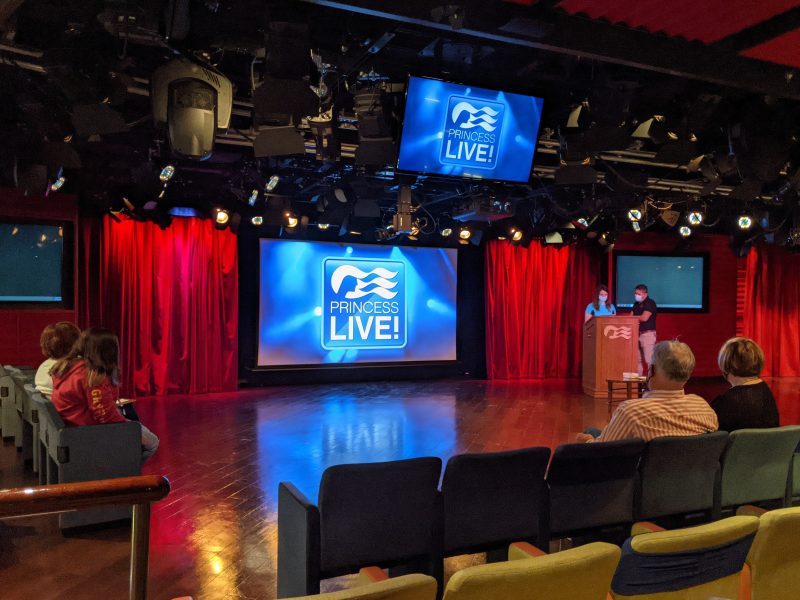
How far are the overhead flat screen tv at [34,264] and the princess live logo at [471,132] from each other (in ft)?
18.5

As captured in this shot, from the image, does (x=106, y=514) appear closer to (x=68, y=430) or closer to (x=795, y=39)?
(x=68, y=430)

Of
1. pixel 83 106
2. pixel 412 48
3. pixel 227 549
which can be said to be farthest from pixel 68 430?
pixel 412 48

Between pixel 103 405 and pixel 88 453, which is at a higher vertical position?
pixel 103 405

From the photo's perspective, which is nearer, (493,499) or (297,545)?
(297,545)

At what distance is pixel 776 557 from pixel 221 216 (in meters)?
7.70

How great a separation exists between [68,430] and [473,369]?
8741 millimetres

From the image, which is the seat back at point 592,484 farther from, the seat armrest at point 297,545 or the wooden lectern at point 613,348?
the wooden lectern at point 613,348

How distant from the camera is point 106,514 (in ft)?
11.8

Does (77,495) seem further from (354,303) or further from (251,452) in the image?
(354,303)

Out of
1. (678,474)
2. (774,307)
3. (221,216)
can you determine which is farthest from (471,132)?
(774,307)

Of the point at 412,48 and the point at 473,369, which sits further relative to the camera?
the point at 473,369

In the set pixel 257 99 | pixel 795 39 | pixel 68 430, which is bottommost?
pixel 68 430

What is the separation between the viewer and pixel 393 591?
1.33m

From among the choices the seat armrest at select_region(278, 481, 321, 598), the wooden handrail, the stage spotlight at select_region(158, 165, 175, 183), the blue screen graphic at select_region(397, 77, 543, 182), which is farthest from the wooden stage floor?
the stage spotlight at select_region(158, 165, 175, 183)
